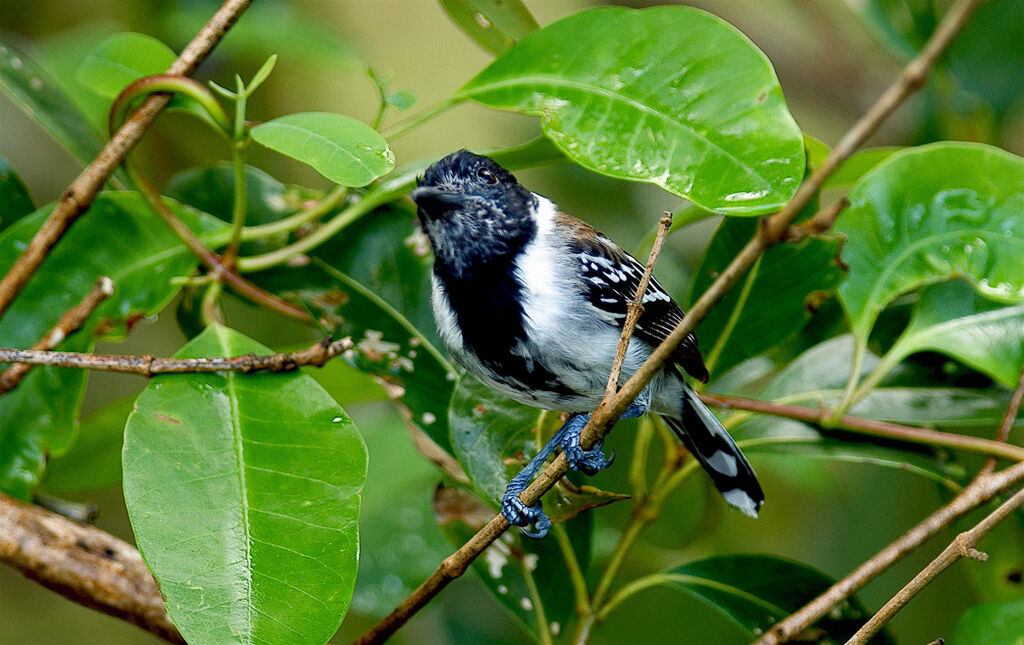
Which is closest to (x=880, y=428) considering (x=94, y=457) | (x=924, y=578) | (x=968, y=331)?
(x=968, y=331)

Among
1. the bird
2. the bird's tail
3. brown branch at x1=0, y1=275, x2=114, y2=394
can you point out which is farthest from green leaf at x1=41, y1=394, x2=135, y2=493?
the bird's tail

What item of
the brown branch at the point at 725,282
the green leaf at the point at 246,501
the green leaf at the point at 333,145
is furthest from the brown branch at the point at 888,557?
the green leaf at the point at 333,145

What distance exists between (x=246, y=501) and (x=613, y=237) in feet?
6.66

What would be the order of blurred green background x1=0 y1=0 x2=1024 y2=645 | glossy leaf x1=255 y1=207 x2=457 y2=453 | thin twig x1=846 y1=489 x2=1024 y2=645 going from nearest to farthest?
thin twig x1=846 y1=489 x2=1024 y2=645 → glossy leaf x1=255 y1=207 x2=457 y2=453 → blurred green background x1=0 y1=0 x2=1024 y2=645

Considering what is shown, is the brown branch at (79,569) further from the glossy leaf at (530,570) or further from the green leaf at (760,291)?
the green leaf at (760,291)

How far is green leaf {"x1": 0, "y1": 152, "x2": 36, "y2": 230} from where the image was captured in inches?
75.9

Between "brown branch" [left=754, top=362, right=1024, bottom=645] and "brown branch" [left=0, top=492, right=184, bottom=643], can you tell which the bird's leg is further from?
"brown branch" [left=0, top=492, right=184, bottom=643]

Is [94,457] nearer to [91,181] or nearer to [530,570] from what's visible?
[91,181]

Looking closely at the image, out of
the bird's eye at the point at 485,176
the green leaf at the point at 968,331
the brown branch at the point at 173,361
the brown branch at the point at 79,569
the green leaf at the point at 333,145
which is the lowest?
the brown branch at the point at 79,569

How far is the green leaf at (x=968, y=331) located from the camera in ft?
5.75

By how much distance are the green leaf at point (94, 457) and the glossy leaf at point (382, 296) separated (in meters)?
0.58

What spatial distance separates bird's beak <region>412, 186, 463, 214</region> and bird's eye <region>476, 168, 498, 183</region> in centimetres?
7

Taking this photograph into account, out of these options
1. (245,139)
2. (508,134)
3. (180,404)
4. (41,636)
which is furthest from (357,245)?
(41,636)

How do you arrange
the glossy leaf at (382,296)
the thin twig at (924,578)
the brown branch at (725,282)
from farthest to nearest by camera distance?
the glossy leaf at (382,296) → the thin twig at (924,578) → the brown branch at (725,282)
